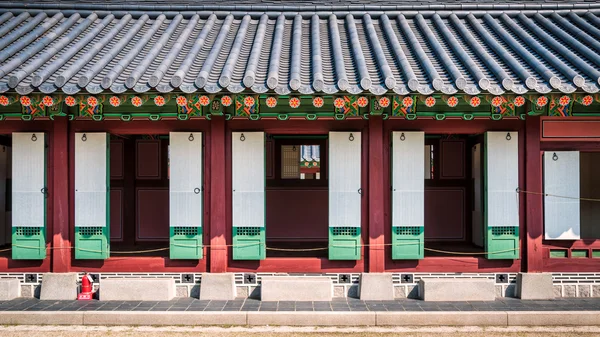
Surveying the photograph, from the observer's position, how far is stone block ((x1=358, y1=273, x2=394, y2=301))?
289 inches

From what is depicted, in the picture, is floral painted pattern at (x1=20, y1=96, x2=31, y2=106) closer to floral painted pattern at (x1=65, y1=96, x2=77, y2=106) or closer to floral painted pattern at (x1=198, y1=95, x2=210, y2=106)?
floral painted pattern at (x1=65, y1=96, x2=77, y2=106)

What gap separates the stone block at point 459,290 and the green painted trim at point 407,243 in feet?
1.68

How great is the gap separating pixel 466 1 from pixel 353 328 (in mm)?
6978

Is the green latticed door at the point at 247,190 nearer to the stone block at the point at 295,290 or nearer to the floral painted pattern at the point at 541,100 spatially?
the stone block at the point at 295,290

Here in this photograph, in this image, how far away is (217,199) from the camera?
759 cm

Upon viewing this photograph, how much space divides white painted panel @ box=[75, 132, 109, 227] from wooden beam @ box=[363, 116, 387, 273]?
4.53 metres

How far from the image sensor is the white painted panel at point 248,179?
753cm

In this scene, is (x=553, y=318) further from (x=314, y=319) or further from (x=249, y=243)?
(x=249, y=243)

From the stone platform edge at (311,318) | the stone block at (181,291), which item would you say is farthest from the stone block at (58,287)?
the stone block at (181,291)

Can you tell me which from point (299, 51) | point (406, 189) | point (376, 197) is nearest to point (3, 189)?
point (299, 51)

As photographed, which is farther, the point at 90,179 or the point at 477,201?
the point at 477,201

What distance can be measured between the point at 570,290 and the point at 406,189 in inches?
127

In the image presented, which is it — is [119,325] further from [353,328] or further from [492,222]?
[492,222]

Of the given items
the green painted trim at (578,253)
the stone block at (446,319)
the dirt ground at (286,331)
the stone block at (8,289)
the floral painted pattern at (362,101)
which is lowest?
the dirt ground at (286,331)
